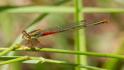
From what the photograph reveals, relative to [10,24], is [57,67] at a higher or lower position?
lower

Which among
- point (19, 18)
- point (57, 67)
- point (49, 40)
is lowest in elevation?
point (57, 67)

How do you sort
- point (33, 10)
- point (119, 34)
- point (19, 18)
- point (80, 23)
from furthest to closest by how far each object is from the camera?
point (119, 34) < point (19, 18) < point (33, 10) < point (80, 23)

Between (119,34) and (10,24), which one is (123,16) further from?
(10,24)

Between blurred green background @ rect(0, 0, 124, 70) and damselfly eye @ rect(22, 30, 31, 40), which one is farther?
blurred green background @ rect(0, 0, 124, 70)

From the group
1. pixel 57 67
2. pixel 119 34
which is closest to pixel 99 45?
pixel 119 34

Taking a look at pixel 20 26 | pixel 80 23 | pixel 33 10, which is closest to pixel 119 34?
pixel 20 26

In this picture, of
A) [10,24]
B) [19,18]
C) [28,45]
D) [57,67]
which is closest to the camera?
[28,45]

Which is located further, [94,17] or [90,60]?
[94,17]

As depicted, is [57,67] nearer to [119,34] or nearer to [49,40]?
[49,40]

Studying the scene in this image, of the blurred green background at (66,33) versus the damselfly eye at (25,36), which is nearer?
the damselfly eye at (25,36)

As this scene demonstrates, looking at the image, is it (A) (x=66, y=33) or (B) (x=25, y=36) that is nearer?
(B) (x=25, y=36)
